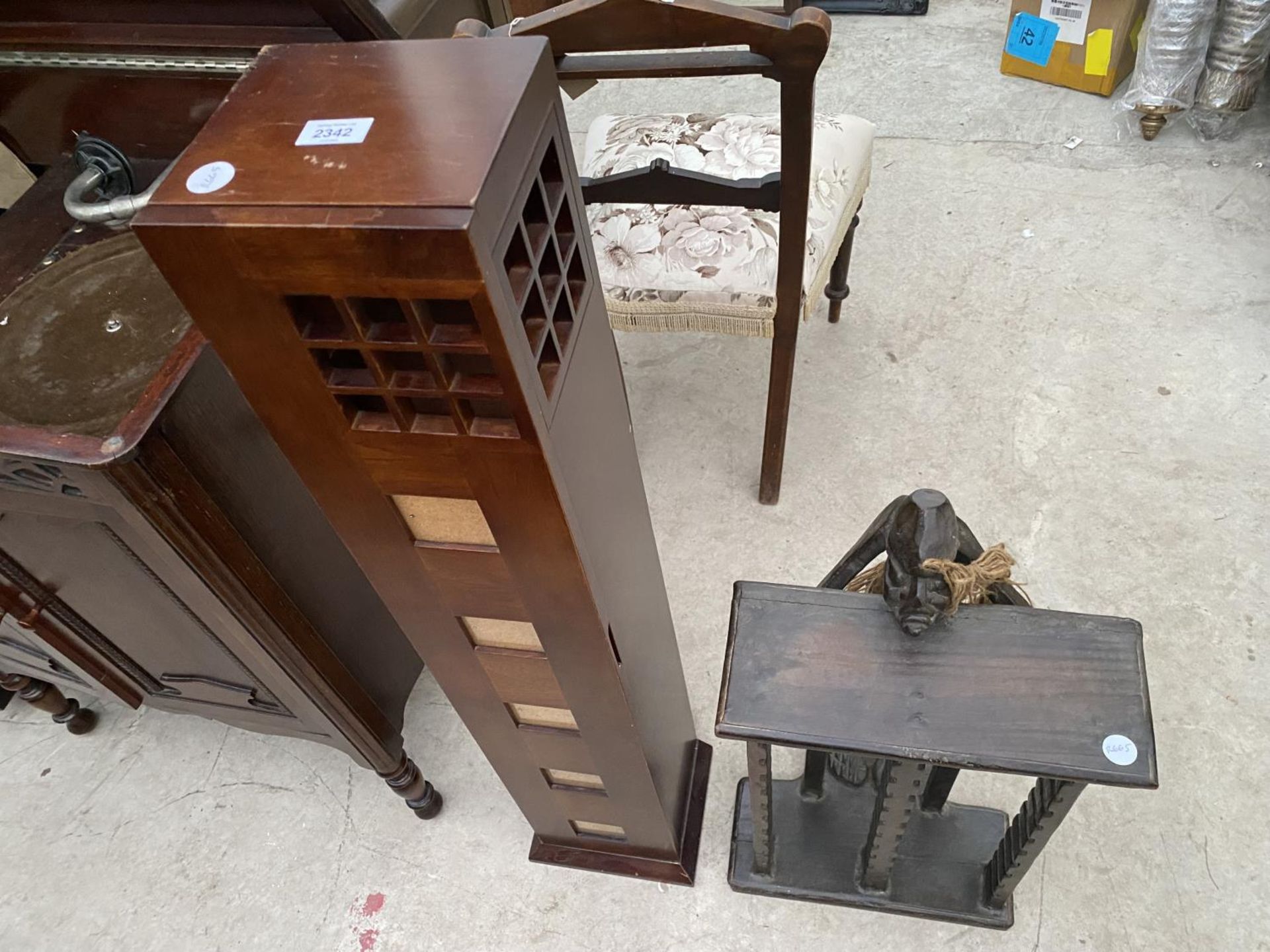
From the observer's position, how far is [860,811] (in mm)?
1349

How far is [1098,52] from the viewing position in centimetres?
240

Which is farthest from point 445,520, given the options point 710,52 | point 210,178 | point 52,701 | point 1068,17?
point 1068,17

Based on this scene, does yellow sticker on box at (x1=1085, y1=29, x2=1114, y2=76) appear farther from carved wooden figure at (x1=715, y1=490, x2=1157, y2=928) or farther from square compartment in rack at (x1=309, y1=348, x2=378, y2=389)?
square compartment in rack at (x1=309, y1=348, x2=378, y2=389)

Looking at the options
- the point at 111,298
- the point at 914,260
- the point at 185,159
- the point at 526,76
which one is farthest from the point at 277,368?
the point at 914,260

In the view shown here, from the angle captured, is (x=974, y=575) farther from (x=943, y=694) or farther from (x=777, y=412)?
(x=777, y=412)

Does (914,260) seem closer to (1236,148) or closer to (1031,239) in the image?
(1031,239)

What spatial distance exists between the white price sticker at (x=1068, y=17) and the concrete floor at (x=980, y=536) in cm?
21

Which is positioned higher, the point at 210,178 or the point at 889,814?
the point at 210,178

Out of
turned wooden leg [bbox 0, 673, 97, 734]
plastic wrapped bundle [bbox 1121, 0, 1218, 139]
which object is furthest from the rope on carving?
plastic wrapped bundle [bbox 1121, 0, 1218, 139]

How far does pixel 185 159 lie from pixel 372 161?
13cm

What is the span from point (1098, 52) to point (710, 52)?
5.85ft

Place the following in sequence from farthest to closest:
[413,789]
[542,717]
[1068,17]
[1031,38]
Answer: [1031,38] < [1068,17] < [413,789] < [542,717]

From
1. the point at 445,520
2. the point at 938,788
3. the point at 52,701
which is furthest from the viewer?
the point at 52,701

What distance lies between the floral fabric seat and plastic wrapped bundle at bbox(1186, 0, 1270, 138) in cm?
117
